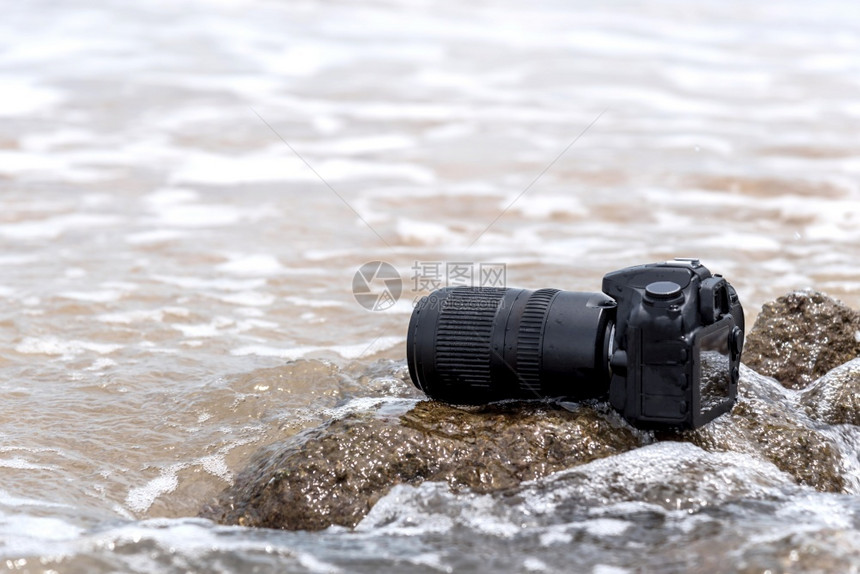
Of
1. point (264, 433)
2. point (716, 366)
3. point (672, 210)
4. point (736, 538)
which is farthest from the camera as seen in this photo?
point (672, 210)

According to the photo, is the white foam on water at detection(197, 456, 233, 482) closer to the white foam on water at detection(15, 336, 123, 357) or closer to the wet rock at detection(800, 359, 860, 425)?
the white foam on water at detection(15, 336, 123, 357)

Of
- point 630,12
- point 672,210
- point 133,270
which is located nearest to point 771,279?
point 672,210

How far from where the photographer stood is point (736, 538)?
2117mm

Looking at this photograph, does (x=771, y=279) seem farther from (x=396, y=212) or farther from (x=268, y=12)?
(x=268, y=12)

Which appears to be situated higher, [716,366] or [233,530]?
[716,366]

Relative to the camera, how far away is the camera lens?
2547mm

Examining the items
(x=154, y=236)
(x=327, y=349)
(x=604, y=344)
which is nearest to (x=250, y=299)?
(x=327, y=349)

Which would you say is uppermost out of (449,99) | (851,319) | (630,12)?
(630,12)

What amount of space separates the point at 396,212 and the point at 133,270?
1955 mm

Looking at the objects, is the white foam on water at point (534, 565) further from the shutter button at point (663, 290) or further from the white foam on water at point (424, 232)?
the white foam on water at point (424, 232)

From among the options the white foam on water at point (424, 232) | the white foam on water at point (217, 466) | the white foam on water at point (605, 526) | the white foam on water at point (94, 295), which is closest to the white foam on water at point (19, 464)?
the white foam on water at point (217, 466)

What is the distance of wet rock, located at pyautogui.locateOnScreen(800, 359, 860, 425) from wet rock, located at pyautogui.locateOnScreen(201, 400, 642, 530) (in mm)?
753

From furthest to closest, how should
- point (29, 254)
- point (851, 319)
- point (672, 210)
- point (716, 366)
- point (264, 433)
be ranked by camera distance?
point (672, 210), point (29, 254), point (851, 319), point (264, 433), point (716, 366)

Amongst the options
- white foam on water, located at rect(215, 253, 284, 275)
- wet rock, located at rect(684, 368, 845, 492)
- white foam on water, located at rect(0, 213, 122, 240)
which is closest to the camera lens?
wet rock, located at rect(684, 368, 845, 492)
